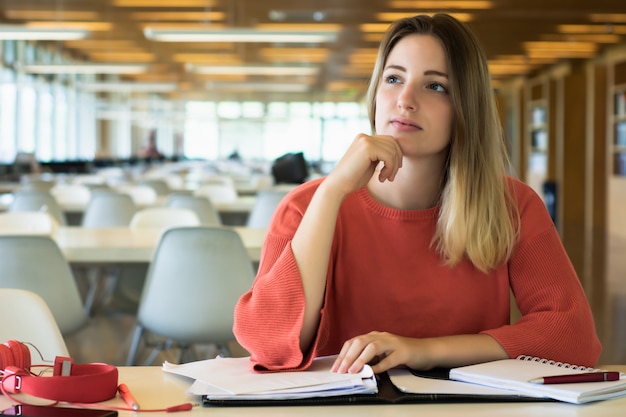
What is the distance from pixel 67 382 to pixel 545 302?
2.79ft

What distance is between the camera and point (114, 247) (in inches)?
141

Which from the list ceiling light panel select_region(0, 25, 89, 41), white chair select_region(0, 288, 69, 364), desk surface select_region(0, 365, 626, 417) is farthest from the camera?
ceiling light panel select_region(0, 25, 89, 41)

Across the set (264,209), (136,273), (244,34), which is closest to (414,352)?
(136,273)

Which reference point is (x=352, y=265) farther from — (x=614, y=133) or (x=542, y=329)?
(x=614, y=133)

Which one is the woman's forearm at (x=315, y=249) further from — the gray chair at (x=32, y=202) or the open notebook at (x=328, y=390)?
the gray chair at (x=32, y=202)

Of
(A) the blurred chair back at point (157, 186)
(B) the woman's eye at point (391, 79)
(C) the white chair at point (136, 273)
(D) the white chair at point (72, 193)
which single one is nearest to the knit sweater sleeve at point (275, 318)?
(B) the woman's eye at point (391, 79)

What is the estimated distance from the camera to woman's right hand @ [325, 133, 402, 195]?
1578 mm

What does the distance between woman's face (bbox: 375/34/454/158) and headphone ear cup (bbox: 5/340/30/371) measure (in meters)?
0.71

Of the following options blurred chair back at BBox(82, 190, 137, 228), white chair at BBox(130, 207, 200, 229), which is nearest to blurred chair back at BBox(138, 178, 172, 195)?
blurred chair back at BBox(82, 190, 137, 228)

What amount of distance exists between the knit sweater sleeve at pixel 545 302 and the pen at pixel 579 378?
233 mm

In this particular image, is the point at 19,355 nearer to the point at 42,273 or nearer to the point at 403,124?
the point at 403,124

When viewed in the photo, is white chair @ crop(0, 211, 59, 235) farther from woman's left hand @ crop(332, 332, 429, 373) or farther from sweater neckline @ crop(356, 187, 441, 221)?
woman's left hand @ crop(332, 332, 429, 373)

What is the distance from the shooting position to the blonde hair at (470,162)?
1676 mm

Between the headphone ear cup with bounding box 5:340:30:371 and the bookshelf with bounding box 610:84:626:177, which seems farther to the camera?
the bookshelf with bounding box 610:84:626:177
